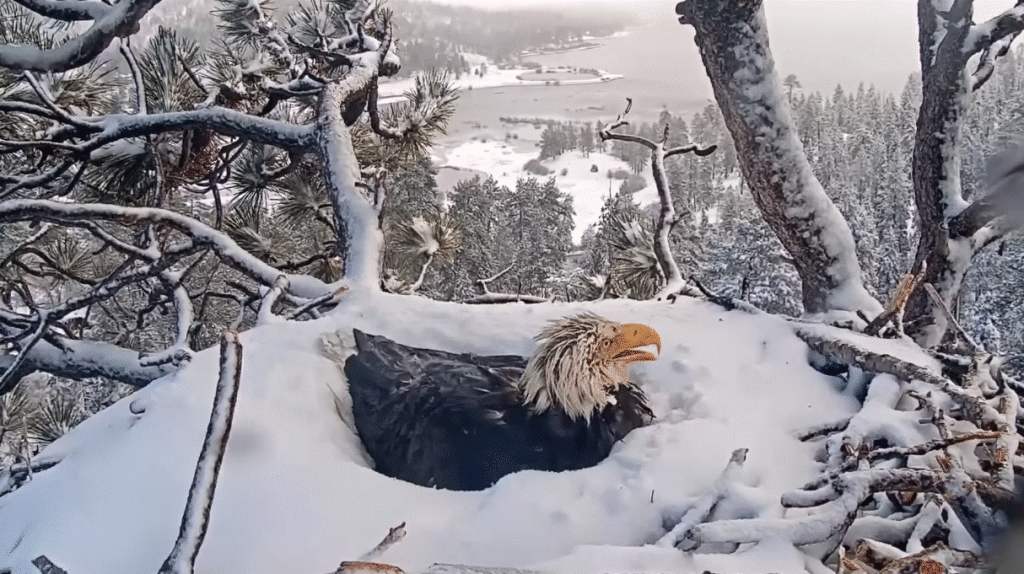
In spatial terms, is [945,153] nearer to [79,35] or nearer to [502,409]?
[502,409]

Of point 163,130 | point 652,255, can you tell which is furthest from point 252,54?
point 652,255

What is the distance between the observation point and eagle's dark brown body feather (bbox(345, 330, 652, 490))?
1875 millimetres

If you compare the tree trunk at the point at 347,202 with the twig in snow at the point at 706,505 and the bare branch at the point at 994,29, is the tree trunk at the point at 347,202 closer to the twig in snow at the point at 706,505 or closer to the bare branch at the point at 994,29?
the twig in snow at the point at 706,505

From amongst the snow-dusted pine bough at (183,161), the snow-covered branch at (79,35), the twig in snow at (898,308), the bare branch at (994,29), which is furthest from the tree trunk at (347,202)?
the bare branch at (994,29)

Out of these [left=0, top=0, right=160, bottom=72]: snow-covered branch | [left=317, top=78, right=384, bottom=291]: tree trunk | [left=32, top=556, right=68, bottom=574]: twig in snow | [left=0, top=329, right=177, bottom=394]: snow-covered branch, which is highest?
[left=0, top=0, right=160, bottom=72]: snow-covered branch

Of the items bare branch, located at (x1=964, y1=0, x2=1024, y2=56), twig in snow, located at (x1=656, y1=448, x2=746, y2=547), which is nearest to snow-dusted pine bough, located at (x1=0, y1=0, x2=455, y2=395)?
twig in snow, located at (x1=656, y1=448, x2=746, y2=547)

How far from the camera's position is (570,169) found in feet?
127

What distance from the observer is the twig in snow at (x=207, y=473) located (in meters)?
1.29

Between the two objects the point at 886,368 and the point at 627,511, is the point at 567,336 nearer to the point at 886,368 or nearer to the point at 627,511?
the point at 627,511

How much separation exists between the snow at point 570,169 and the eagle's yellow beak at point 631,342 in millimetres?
22349

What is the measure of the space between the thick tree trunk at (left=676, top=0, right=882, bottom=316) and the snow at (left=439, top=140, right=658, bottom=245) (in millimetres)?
21539

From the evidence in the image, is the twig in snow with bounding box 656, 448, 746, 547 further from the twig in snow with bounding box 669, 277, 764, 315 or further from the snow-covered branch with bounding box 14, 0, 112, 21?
the snow-covered branch with bounding box 14, 0, 112, 21

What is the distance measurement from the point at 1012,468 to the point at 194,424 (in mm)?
2070

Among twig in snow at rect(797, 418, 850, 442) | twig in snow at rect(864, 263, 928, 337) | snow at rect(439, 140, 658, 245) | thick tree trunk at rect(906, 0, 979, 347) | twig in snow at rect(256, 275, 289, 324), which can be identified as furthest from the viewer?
snow at rect(439, 140, 658, 245)
